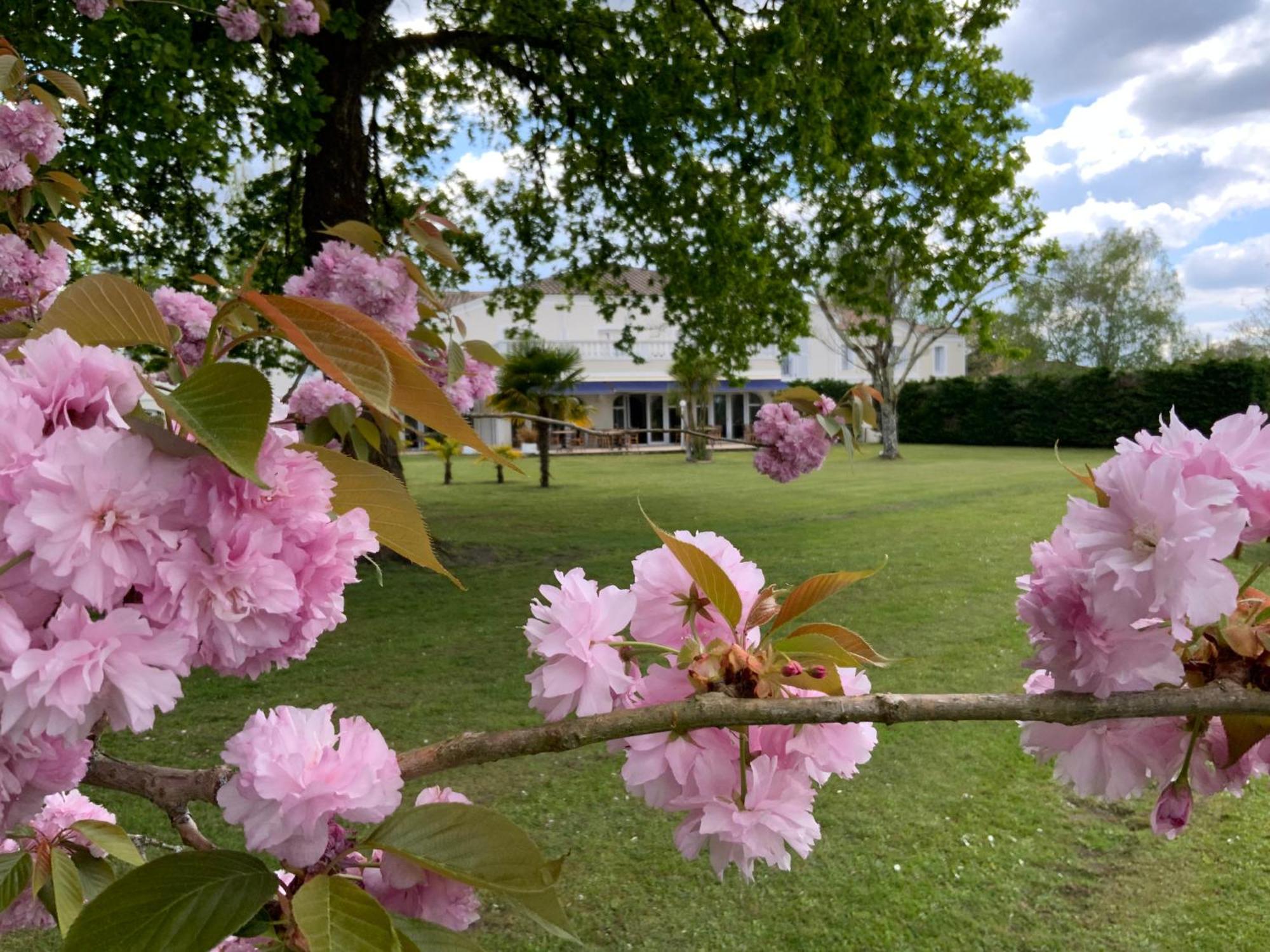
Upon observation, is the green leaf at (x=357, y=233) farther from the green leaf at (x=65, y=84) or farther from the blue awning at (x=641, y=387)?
the blue awning at (x=641, y=387)

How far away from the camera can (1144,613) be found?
21.5 inches

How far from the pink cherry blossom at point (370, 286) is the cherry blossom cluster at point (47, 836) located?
139 centimetres

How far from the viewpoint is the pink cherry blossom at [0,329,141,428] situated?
0.45 metres

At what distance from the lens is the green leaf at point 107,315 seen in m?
0.53

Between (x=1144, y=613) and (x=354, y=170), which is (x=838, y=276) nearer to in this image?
(x=354, y=170)

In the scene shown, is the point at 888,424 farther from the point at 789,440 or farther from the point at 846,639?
the point at 846,639

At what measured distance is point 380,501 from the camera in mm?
597

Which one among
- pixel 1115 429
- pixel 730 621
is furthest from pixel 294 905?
pixel 1115 429

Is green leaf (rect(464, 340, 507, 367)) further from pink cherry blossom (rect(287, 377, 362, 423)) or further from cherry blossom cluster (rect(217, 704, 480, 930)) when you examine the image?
cherry blossom cluster (rect(217, 704, 480, 930))

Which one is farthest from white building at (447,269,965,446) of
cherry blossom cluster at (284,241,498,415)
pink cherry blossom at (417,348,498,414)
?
cherry blossom cluster at (284,241,498,415)

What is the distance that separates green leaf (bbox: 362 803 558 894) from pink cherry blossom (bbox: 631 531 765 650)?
227mm

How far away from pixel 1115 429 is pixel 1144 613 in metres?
26.5

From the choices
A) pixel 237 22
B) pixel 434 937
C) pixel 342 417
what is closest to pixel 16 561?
pixel 434 937

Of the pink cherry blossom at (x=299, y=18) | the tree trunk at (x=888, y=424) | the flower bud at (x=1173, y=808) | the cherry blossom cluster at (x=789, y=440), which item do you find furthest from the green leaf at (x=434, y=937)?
the tree trunk at (x=888, y=424)
